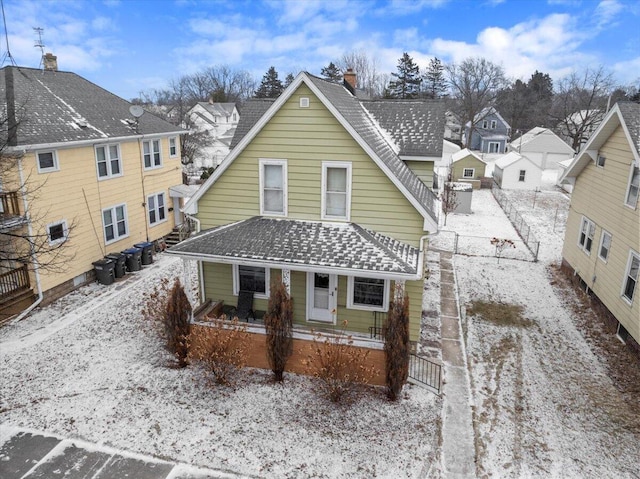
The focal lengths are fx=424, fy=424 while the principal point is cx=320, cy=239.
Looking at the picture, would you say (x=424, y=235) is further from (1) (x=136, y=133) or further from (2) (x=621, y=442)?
(1) (x=136, y=133)

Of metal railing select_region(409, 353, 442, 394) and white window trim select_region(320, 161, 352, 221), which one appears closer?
metal railing select_region(409, 353, 442, 394)

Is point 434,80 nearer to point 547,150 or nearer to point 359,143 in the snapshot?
point 547,150

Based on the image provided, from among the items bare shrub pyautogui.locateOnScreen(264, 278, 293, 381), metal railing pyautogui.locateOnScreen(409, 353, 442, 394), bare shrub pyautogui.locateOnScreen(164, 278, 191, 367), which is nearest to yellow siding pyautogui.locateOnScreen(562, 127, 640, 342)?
metal railing pyautogui.locateOnScreen(409, 353, 442, 394)

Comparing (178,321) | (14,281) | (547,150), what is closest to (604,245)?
A: (178,321)

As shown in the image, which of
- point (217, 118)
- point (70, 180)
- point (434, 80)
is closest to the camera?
point (70, 180)

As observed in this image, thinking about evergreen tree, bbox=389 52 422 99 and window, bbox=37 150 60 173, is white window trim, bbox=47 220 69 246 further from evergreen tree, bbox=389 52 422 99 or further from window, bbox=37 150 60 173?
evergreen tree, bbox=389 52 422 99
